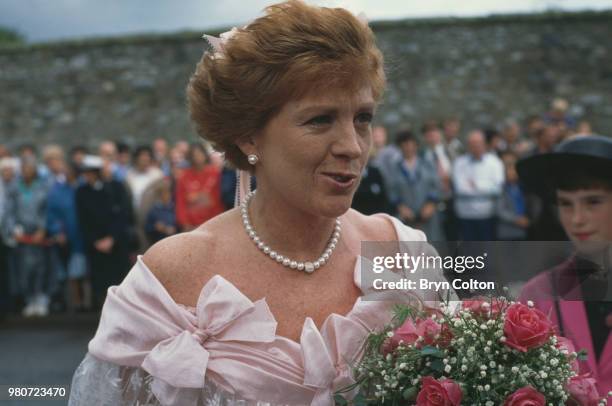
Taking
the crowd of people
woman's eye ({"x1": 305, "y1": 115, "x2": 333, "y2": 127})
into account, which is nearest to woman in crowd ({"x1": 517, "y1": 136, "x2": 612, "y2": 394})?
woman's eye ({"x1": 305, "y1": 115, "x2": 333, "y2": 127})

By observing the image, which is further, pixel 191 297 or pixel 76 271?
pixel 76 271

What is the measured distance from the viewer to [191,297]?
111 inches

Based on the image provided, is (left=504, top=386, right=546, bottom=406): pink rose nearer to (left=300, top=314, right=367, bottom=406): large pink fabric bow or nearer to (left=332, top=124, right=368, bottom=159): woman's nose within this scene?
(left=300, top=314, right=367, bottom=406): large pink fabric bow

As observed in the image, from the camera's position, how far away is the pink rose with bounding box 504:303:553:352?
2.35 metres

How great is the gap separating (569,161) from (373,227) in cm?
85

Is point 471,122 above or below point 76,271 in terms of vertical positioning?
above

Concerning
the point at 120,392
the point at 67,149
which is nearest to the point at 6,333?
the point at 67,149

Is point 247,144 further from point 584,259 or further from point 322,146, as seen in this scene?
point 584,259

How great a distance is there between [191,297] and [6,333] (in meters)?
9.11

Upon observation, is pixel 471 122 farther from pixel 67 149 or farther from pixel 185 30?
pixel 67 149

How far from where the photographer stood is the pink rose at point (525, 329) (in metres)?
2.35

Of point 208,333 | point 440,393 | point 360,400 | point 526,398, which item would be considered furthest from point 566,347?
point 208,333

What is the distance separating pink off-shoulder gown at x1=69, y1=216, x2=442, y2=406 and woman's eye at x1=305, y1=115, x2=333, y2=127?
1.70ft

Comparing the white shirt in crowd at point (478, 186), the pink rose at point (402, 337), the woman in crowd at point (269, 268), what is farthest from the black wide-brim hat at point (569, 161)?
the white shirt in crowd at point (478, 186)
